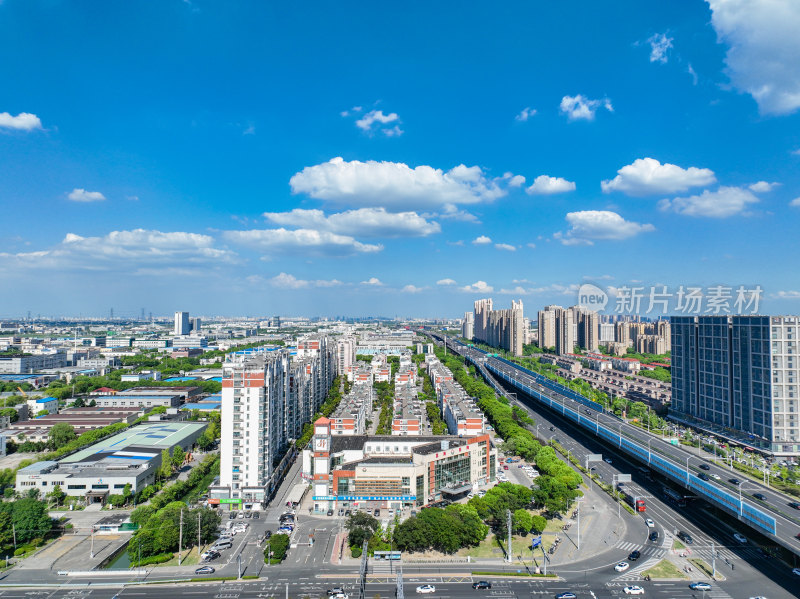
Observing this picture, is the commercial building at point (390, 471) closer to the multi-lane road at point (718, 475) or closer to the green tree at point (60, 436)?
the multi-lane road at point (718, 475)

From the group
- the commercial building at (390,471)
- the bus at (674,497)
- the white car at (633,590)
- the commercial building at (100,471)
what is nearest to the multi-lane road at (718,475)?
the bus at (674,497)

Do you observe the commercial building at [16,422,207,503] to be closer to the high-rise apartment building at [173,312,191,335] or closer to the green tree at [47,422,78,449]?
the green tree at [47,422,78,449]

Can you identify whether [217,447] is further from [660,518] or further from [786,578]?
[786,578]

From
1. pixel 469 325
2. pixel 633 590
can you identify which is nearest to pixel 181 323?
pixel 469 325

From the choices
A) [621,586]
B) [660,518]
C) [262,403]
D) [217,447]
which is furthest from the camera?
[217,447]

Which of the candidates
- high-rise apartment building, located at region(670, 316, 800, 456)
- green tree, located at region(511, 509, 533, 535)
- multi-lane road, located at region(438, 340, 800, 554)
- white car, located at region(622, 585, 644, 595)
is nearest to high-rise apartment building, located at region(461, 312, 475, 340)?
multi-lane road, located at region(438, 340, 800, 554)

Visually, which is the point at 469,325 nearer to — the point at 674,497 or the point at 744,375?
the point at 744,375

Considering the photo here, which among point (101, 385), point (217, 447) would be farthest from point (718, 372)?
point (101, 385)

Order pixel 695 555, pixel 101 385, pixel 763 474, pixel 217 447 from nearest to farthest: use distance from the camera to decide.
A: 1. pixel 695 555
2. pixel 763 474
3. pixel 217 447
4. pixel 101 385
